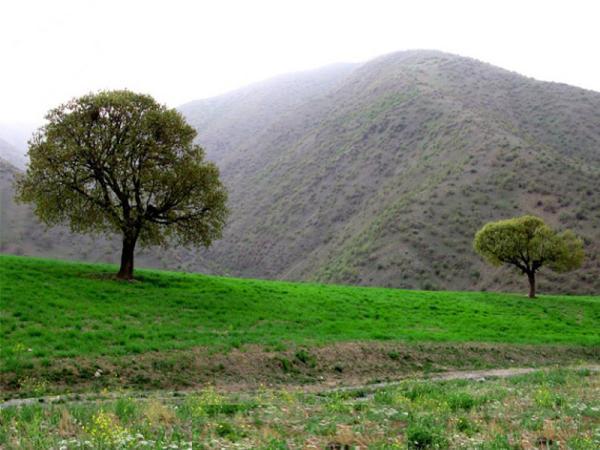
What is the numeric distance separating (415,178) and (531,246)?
152 feet

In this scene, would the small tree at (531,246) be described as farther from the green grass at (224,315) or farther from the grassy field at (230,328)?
the grassy field at (230,328)

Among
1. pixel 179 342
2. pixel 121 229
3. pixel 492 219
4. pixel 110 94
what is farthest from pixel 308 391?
pixel 492 219

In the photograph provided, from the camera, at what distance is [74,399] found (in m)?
15.5

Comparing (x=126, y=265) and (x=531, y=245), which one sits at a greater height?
(x=531, y=245)

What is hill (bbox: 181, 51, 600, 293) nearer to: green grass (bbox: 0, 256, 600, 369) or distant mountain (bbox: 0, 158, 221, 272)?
distant mountain (bbox: 0, 158, 221, 272)

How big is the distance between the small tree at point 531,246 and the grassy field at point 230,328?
5.60m

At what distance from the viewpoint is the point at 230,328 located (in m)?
26.0

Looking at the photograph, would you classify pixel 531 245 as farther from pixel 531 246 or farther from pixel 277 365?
pixel 277 365

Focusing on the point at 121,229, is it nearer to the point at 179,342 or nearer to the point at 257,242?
the point at 179,342

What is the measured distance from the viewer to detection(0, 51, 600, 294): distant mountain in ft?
240

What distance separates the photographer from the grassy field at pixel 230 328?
19.5 m

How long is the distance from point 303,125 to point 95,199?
121 meters

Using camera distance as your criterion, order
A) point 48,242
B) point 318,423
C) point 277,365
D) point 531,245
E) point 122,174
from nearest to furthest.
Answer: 1. point 318,423
2. point 277,365
3. point 122,174
4. point 531,245
5. point 48,242

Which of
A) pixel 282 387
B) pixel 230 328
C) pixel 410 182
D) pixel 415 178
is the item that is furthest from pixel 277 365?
pixel 415 178
